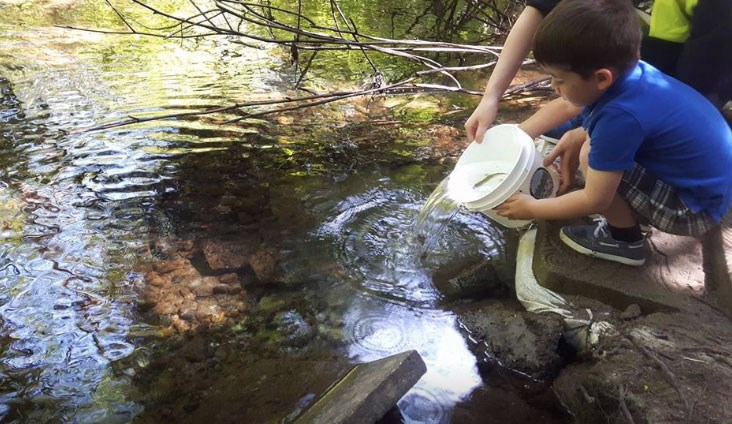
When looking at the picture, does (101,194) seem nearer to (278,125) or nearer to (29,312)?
(29,312)

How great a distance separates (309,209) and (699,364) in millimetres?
1910

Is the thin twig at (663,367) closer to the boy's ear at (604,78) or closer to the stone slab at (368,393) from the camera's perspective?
the stone slab at (368,393)

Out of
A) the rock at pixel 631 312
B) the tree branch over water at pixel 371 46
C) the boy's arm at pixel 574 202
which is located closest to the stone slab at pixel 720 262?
the rock at pixel 631 312

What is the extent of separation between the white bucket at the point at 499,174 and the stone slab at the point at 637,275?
0.74 feet

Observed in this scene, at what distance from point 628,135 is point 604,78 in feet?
0.66

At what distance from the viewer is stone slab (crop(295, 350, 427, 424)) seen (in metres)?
1.71

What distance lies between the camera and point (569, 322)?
2.17 m

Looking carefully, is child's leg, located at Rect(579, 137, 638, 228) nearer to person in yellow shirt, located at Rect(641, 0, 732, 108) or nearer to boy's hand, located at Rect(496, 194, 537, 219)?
boy's hand, located at Rect(496, 194, 537, 219)

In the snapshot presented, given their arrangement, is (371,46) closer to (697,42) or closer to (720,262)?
(697,42)

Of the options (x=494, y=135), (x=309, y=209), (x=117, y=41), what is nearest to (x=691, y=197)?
(x=494, y=135)

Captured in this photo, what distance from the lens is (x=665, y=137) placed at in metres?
1.94

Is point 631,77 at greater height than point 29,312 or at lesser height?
greater

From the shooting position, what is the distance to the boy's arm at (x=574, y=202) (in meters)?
1.96

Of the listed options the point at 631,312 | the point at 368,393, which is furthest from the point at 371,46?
the point at 368,393
